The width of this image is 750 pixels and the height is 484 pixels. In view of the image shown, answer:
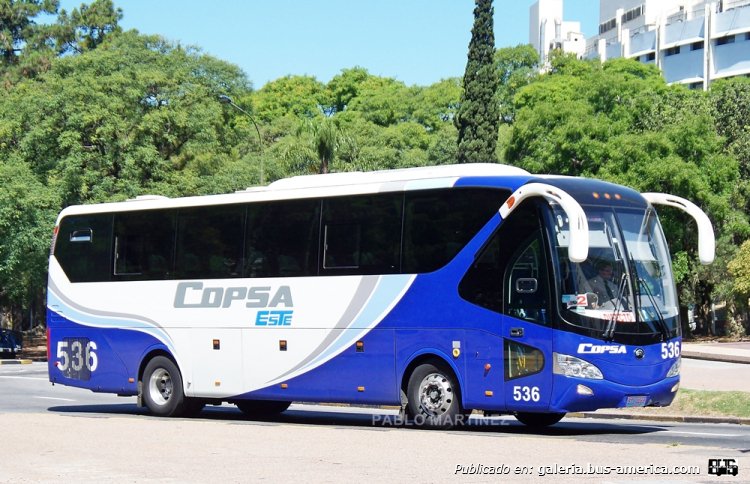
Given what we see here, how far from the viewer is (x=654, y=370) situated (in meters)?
17.1

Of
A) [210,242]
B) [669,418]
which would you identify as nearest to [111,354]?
[210,242]

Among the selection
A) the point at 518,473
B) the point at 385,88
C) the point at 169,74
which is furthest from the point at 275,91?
the point at 518,473

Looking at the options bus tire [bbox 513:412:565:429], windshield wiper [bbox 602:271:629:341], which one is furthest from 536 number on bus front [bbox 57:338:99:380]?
windshield wiper [bbox 602:271:629:341]

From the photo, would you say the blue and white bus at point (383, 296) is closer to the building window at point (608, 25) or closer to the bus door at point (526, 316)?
the bus door at point (526, 316)

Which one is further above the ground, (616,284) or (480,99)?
(480,99)

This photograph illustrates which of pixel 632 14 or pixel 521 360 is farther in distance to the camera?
pixel 632 14

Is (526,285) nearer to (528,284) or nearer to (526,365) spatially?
(528,284)

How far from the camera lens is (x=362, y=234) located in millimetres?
19531

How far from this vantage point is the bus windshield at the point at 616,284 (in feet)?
55.3

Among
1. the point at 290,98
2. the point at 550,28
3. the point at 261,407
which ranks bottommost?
the point at 261,407

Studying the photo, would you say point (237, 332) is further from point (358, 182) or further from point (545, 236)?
point (545, 236)

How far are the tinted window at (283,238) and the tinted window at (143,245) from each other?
2031 millimetres

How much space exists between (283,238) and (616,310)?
611cm

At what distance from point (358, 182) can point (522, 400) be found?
4.75 meters
